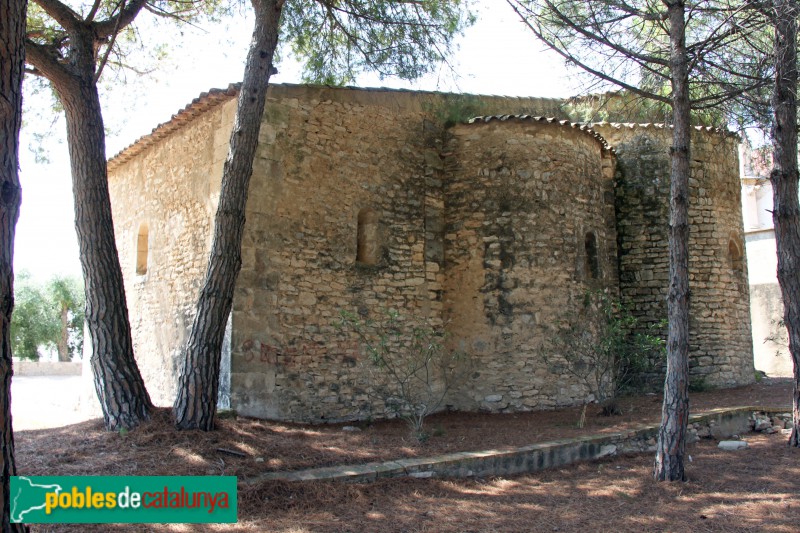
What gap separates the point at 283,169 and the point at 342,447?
150 inches

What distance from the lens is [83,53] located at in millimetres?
6609

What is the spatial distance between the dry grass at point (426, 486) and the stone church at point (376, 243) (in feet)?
4.45

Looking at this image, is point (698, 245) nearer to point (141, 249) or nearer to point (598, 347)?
point (598, 347)

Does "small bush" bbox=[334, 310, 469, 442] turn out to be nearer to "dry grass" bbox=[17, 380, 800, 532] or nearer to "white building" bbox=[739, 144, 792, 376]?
"dry grass" bbox=[17, 380, 800, 532]

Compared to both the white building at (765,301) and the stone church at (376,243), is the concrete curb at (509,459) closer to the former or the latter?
the stone church at (376,243)

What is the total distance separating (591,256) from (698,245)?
2694 millimetres

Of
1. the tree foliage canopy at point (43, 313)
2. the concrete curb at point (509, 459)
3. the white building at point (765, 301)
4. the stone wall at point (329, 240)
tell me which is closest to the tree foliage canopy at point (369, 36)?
the stone wall at point (329, 240)

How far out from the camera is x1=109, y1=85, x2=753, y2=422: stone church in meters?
8.08

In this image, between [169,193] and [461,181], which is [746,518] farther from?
[169,193]

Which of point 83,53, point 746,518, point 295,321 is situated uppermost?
point 83,53

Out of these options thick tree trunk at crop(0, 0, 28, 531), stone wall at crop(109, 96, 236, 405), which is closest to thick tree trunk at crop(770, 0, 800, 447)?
stone wall at crop(109, 96, 236, 405)

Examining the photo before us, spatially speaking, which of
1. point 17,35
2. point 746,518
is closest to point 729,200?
point 746,518

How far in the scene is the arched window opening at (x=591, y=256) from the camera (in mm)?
9961

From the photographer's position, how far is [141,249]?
1042 centimetres
